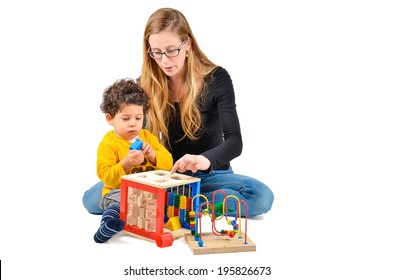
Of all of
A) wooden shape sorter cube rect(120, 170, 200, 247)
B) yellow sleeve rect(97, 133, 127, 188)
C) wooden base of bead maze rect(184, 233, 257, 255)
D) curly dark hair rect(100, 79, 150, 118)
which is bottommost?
wooden base of bead maze rect(184, 233, 257, 255)

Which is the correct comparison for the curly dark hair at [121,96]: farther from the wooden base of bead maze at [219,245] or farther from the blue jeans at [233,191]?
the wooden base of bead maze at [219,245]

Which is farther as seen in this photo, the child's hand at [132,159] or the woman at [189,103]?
the woman at [189,103]

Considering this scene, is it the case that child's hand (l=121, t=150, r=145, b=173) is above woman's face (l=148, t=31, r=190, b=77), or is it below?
below

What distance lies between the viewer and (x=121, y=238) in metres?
2.63

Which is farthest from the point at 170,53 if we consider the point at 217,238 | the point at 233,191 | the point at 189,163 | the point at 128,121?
the point at 217,238

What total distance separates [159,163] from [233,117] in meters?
0.43

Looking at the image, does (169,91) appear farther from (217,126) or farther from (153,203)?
(153,203)

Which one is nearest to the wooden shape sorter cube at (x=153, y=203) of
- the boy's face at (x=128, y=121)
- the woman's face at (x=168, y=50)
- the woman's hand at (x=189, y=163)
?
the woman's hand at (x=189, y=163)

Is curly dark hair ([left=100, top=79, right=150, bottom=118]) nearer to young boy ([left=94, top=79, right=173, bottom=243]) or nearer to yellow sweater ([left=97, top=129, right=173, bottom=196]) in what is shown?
young boy ([left=94, top=79, right=173, bottom=243])

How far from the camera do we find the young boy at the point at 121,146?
2723 mm

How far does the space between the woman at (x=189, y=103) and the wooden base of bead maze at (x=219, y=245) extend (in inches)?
17.0

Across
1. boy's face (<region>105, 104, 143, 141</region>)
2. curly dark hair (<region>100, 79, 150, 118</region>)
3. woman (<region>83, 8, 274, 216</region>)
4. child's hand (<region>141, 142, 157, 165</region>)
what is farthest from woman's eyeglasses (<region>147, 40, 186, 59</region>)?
child's hand (<region>141, 142, 157, 165</region>)

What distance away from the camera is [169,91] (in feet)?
10.3

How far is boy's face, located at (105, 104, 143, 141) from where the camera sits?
2.76 m
